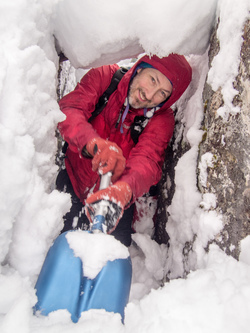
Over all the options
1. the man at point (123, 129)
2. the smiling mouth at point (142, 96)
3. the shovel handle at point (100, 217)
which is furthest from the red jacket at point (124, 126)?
the shovel handle at point (100, 217)

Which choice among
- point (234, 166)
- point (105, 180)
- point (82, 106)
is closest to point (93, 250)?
point (105, 180)

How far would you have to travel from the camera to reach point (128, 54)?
172 cm

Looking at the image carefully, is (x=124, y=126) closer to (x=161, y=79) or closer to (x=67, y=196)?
(x=161, y=79)

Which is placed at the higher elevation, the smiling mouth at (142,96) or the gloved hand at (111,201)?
the smiling mouth at (142,96)

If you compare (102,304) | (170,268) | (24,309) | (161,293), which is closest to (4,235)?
(24,309)

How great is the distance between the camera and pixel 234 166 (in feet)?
4.08

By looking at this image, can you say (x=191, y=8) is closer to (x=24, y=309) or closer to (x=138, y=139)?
(x=138, y=139)

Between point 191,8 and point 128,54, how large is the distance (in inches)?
20.0

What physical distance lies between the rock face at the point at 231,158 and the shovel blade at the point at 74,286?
1.98ft

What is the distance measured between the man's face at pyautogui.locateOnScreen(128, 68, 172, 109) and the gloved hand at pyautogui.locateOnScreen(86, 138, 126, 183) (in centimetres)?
56

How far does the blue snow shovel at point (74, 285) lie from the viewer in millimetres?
1065

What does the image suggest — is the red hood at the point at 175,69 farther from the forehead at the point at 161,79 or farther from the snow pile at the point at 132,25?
the snow pile at the point at 132,25

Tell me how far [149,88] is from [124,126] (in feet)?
1.37

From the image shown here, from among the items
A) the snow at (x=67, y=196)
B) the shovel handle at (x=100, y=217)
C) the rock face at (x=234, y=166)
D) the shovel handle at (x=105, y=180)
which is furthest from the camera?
the shovel handle at (x=105, y=180)
